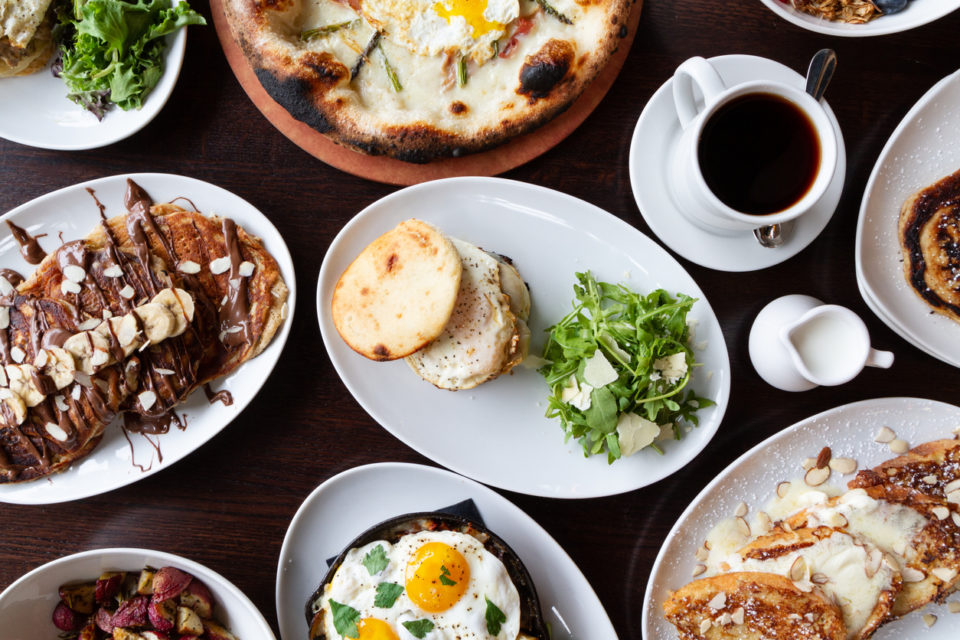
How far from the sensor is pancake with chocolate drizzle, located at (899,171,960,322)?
2.22 metres

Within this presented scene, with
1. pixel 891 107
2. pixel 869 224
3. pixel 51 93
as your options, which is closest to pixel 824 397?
pixel 869 224

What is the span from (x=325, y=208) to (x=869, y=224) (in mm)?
1875

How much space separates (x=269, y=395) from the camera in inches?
92.8

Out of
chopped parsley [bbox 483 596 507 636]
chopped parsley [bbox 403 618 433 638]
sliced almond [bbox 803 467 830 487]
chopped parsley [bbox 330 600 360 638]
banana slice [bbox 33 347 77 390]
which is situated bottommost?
chopped parsley [bbox 330 600 360 638]

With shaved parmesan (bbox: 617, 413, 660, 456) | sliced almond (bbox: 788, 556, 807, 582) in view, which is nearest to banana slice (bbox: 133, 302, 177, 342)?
shaved parmesan (bbox: 617, 413, 660, 456)

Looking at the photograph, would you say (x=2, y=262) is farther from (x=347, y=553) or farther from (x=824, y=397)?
(x=824, y=397)

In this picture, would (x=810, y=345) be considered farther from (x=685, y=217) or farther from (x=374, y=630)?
(x=374, y=630)

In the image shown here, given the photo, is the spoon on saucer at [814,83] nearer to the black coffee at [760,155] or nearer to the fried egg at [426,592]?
the black coffee at [760,155]

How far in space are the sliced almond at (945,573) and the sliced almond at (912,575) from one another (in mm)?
42

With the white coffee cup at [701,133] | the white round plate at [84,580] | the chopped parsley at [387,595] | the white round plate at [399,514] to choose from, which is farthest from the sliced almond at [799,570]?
the white round plate at [84,580]

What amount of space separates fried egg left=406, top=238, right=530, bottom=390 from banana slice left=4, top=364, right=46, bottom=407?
3.84 ft

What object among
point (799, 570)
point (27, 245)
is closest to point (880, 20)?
point (799, 570)

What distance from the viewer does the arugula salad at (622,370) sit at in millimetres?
2082

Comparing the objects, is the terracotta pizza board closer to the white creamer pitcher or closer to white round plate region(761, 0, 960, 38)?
white round plate region(761, 0, 960, 38)
